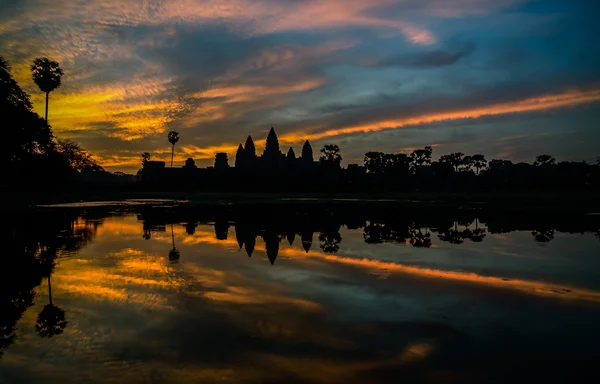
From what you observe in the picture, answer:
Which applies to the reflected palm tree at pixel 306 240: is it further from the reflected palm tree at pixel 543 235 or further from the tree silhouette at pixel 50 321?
the reflected palm tree at pixel 543 235

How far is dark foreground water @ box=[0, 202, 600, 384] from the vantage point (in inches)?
224

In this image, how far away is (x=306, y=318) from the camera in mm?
7949

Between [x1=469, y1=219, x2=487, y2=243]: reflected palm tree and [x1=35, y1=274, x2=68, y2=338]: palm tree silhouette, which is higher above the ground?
[x1=469, y1=219, x2=487, y2=243]: reflected palm tree

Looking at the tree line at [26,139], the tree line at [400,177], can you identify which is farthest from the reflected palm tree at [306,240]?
the tree line at [400,177]

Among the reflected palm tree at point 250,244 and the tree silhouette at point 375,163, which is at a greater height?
the tree silhouette at point 375,163

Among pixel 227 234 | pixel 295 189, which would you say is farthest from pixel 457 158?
pixel 227 234

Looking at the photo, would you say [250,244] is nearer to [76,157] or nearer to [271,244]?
[271,244]

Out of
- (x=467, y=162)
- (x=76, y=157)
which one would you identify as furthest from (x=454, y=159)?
(x=76, y=157)

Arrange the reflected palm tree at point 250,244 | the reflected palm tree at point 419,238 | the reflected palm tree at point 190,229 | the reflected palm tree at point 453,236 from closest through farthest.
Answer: the reflected palm tree at point 250,244 → the reflected palm tree at point 419,238 → the reflected palm tree at point 453,236 → the reflected palm tree at point 190,229

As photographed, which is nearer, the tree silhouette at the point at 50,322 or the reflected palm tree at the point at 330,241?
the tree silhouette at the point at 50,322

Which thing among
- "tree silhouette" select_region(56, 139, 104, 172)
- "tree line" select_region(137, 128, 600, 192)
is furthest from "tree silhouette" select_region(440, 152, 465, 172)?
"tree silhouette" select_region(56, 139, 104, 172)

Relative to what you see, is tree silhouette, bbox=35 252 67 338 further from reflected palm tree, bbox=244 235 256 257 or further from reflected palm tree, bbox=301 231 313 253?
reflected palm tree, bbox=301 231 313 253

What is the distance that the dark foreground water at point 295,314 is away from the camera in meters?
5.68

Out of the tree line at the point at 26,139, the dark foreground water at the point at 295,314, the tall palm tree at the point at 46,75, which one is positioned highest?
the tall palm tree at the point at 46,75
